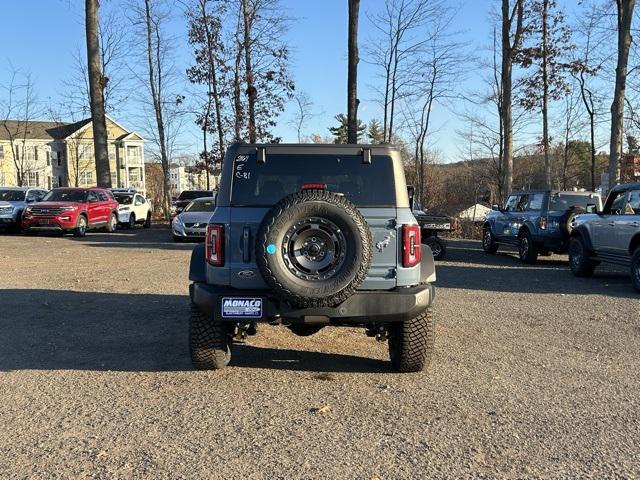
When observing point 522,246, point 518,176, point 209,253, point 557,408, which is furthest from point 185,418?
point 518,176

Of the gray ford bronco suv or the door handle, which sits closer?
the gray ford bronco suv

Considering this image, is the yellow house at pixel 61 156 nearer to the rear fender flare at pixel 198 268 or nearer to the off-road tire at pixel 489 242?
the off-road tire at pixel 489 242

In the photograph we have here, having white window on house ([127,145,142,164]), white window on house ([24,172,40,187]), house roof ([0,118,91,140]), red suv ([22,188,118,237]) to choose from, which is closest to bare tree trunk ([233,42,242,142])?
red suv ([22,188,118,237])

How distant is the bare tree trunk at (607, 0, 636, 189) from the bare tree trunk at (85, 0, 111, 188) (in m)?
20.3

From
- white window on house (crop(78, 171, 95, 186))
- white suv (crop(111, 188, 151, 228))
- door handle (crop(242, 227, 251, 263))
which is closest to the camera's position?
door handle (crop(242, 227, 251, 263))

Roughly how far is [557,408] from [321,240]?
2.12 meters

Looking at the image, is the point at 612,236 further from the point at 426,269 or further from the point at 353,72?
the point at 353,72

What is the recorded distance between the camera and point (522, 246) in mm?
14797

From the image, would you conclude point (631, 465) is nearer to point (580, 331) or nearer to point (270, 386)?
point (270, 386)

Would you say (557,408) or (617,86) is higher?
(617,86)

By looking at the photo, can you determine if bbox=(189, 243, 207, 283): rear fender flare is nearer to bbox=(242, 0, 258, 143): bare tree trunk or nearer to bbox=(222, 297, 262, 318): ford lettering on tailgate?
bbox=(222, 297, 262, 318): ford lettering on tailgate

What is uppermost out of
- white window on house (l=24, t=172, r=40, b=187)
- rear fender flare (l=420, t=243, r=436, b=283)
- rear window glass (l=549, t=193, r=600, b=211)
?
white window on house (l=24, t=172, r=40, b=187)

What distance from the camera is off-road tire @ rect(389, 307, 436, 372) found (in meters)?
5.11

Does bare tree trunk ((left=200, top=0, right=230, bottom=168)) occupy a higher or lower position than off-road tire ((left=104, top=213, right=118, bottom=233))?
higher
